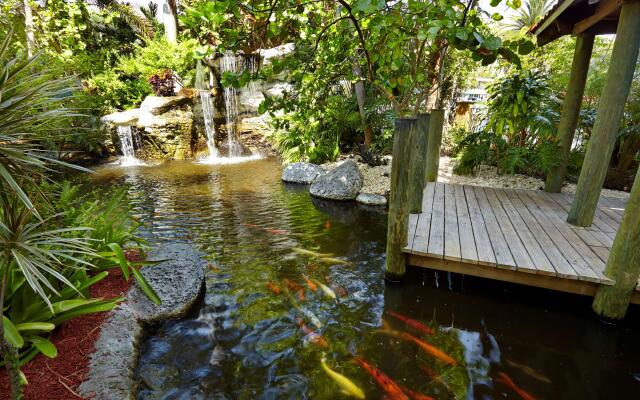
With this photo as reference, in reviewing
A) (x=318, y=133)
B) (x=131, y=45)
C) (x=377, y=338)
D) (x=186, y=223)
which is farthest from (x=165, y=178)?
(x=131, y=45)

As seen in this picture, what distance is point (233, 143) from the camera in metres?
13.6

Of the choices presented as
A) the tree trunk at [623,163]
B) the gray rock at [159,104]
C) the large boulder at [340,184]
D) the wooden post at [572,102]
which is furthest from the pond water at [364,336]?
the gray rock at [159,104]

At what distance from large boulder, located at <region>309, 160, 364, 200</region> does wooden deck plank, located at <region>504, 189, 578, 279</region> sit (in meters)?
3.28

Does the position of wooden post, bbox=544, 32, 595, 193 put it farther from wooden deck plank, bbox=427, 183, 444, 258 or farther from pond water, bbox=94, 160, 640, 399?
pond water, bbox=94, 160, 640, 399

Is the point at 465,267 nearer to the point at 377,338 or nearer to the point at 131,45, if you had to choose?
Result: the point at 377,338

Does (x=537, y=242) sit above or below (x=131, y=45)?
below

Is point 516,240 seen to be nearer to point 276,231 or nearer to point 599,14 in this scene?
point 599,14

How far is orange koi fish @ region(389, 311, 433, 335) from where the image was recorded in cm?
345

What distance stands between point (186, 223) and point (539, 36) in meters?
6.84

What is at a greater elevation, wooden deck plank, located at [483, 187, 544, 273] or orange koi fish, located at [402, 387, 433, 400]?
wooden deck plank, located at [483, 187, 544, 273]

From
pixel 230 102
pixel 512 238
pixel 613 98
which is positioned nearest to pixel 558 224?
pixel 512 238

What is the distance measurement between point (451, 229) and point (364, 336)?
6.40ft

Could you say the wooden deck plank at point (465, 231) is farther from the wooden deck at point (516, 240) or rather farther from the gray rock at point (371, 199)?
the gray rock at point (371, 199)

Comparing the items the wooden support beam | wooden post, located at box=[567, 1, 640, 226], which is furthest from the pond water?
the wooden support beam
